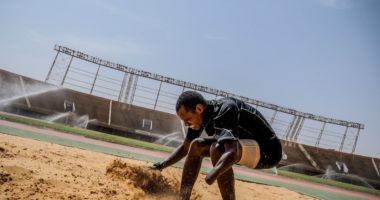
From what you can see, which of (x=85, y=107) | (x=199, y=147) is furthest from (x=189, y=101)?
(x=85, y=107)

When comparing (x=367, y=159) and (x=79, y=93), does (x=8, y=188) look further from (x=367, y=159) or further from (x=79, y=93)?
(x=367, y=159)

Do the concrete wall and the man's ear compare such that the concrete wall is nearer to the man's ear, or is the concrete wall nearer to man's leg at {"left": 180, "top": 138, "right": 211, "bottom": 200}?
man's leg at {"left": 180, "top": 138, "right": 211, "bottom": 200}

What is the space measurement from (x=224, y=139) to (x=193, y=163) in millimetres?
814

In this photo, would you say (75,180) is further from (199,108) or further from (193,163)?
(199,108)

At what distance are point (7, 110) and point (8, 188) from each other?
55.4 ft

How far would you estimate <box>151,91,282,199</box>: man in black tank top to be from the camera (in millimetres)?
2896

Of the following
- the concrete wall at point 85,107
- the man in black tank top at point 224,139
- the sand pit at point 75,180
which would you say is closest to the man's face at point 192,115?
the man in black tank top at point 224,139

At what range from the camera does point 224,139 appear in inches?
112

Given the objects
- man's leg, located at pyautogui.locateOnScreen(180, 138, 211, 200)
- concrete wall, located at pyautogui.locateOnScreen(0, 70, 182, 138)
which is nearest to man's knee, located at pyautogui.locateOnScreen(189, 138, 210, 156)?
man's leg, located at pyautogui.locateOnScreen(180, 138, 211, 200)

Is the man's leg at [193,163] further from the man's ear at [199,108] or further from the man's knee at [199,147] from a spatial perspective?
the man's ear at [199,108]

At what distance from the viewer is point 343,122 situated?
99.4 ft

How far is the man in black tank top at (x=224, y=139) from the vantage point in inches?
114

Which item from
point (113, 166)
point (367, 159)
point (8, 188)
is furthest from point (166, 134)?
point (8, 188)

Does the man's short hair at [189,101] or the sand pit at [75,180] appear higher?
the man's short hair at [189,101]
